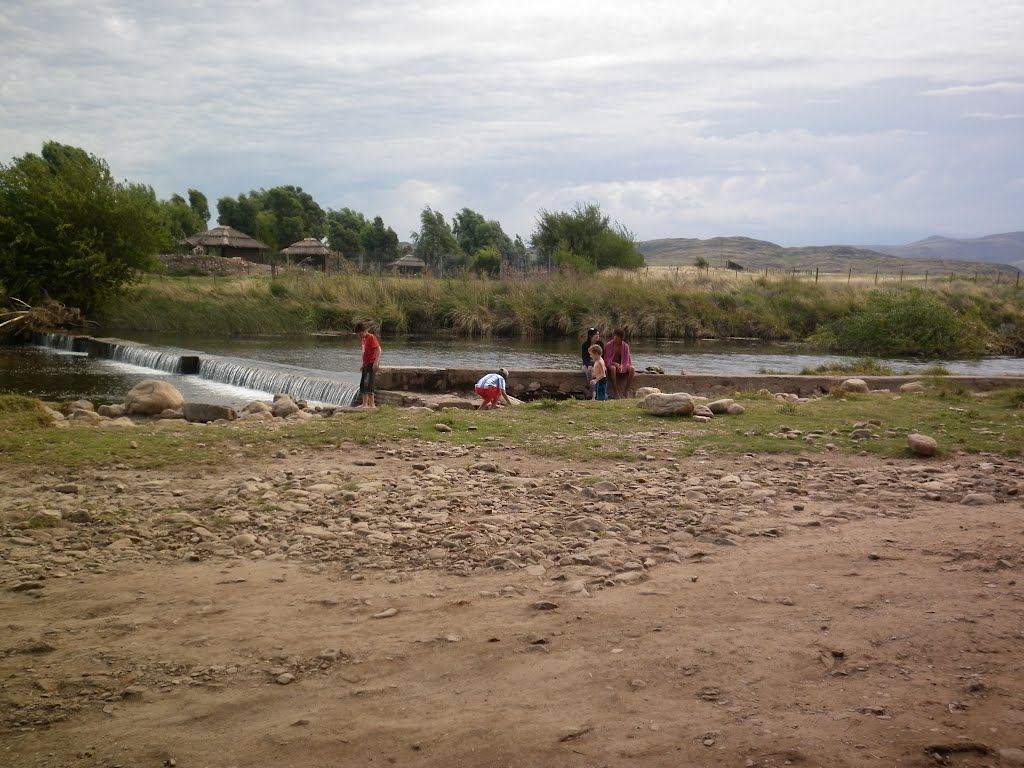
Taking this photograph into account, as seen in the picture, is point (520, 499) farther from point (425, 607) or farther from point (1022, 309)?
point (1022, 309)

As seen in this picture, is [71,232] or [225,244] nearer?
[71,232]

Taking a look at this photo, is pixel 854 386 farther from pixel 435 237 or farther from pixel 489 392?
pixel 435 237

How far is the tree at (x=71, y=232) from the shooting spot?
34594 mm

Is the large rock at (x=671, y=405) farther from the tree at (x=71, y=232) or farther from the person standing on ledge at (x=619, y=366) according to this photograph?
the tree at (x=71, y=232)

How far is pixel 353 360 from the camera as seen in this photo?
28.2 metres

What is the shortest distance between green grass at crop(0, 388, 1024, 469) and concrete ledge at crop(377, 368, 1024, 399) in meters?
4.29

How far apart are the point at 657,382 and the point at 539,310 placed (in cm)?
2234

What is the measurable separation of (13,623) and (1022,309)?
47.2 meters

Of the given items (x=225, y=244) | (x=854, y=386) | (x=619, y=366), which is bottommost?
(x=854, y=386)

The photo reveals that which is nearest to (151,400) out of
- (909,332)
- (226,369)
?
(226,369)

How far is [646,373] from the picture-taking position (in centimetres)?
1777

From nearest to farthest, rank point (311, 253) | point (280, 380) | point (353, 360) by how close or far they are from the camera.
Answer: point (280, 380) → point (353, 360) → point (311, 253)

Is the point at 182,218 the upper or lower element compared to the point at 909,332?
upper

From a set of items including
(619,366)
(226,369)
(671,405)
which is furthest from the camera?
(226,369)
